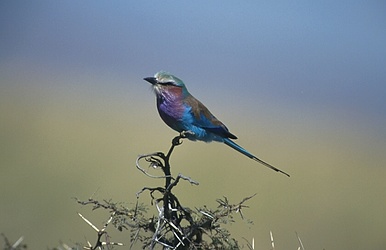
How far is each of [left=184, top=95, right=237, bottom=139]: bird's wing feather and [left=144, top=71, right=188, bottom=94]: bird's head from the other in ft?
0.23

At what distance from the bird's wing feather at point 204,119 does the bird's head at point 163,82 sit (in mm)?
70

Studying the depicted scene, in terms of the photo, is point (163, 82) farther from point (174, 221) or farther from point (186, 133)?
point (174, 221)

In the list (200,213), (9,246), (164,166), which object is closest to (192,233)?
(200,213)

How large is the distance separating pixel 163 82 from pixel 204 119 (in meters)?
0.21

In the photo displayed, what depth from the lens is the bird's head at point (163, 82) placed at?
1.77m

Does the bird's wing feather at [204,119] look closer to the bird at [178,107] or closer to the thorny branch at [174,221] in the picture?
the bird at [178,107]

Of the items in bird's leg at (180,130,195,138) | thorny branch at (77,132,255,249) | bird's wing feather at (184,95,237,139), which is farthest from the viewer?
bird's wing feather at (184,95,237,139)

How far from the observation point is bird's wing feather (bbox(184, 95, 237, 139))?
1861 millimetres

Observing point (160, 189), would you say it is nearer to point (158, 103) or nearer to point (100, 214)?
point (158, 103)

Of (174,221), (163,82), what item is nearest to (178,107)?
(163,82)

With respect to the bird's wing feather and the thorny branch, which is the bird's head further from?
the thorny branch

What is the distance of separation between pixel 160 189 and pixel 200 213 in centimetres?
10

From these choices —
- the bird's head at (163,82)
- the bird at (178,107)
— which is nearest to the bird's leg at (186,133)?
the bird at (178,107)

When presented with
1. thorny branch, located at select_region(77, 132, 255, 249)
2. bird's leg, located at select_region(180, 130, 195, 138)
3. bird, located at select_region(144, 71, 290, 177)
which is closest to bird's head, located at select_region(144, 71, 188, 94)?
bird, located at select_region(144, 71, 290, 177)
